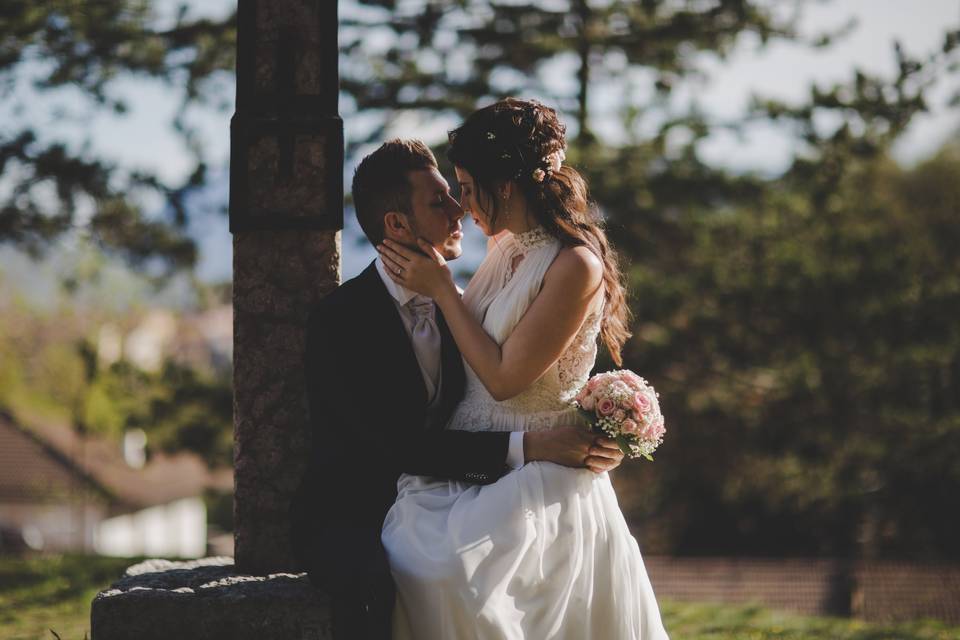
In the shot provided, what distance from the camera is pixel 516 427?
371 centimetres

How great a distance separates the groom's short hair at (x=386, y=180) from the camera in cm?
379

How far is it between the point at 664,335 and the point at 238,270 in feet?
31.8

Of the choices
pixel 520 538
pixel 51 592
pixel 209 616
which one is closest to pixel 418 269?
pixel 520 538

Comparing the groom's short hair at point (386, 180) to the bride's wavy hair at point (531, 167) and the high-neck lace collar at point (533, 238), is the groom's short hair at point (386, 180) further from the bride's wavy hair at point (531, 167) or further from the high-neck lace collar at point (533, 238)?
the high-neck lace collar at point (533, 238)

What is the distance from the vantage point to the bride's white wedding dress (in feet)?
10.7

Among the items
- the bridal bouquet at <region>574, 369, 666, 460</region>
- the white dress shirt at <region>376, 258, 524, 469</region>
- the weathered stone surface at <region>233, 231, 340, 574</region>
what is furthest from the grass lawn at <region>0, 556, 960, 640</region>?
the white dress shirt at <region>376, 258, 524, 469</region>

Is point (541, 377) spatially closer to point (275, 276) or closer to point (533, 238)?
point (533, 238)

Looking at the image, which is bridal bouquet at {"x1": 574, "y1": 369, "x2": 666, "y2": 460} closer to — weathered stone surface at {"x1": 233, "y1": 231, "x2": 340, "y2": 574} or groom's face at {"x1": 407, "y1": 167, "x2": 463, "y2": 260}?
groom's face at {"x1": 407, "y1": 167, "x2": 463, "y2": 260}

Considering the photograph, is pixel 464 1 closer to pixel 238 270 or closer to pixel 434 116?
pixel 434 116

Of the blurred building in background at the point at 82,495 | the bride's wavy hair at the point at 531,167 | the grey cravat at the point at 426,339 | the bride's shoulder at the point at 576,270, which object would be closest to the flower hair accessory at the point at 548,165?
the bride's wavy hair at the point at 531,167

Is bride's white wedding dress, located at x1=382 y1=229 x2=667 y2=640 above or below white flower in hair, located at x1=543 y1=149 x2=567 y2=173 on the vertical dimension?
below

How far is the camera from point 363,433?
3.61m

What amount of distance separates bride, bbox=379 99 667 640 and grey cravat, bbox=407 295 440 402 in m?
0.15

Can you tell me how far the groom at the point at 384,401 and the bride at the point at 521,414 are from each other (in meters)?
0.09
